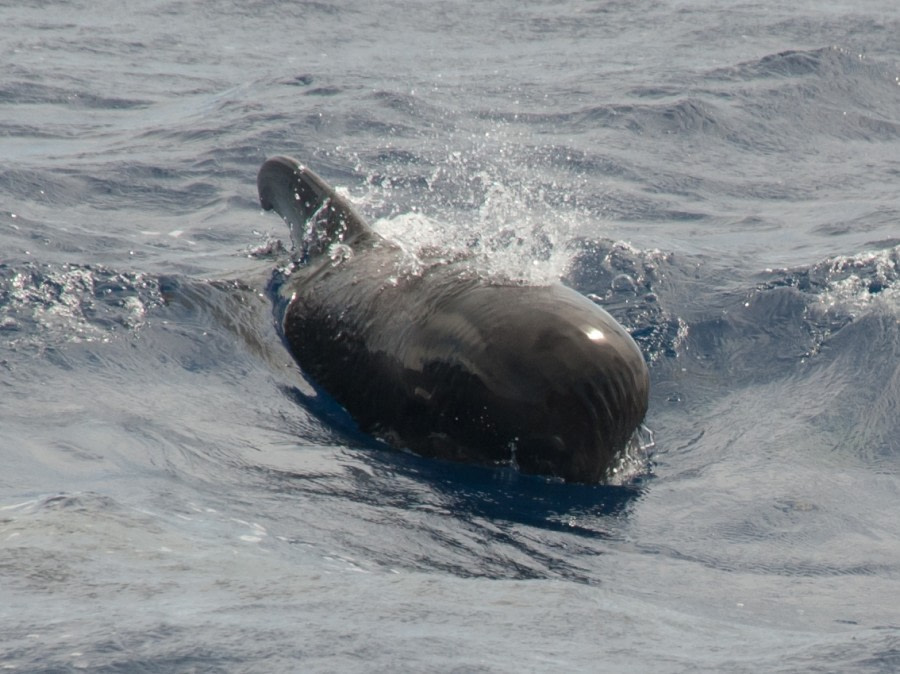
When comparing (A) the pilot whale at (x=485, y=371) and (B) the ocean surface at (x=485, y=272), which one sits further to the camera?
(A) the pilot whale at (x=485, y=371)

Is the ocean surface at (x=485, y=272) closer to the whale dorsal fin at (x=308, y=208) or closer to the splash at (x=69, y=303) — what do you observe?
the splash at (x=69, y=303)

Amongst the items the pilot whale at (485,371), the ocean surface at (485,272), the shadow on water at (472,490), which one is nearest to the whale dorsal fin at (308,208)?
the ocean surface at (485,272)

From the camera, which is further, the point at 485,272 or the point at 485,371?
the point at 485,272

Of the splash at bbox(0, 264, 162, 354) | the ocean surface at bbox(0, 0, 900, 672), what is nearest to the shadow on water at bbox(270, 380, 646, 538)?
the ocean surface at bbox(0, 0, 900, 672)

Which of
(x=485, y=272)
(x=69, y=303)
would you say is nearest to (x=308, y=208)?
(x=69, y=303)

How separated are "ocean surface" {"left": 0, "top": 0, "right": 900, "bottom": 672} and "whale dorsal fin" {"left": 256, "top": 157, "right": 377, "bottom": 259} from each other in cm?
46

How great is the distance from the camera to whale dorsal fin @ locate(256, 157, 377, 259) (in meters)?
9.17

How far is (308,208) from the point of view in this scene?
9.53 m

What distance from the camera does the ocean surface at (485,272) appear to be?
163 inches

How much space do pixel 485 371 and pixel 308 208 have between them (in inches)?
130

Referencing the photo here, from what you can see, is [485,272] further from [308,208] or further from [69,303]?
[69,303]

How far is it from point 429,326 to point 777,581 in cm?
244

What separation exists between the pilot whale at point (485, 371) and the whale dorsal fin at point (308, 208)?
1219 millimetres

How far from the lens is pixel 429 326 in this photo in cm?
709
